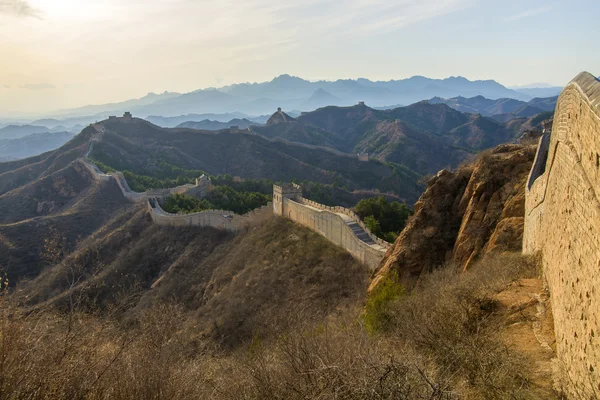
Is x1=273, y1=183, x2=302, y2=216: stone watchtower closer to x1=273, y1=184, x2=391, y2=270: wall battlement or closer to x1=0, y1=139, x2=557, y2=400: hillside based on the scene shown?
x1=273, y1=184, x2=391, y2=270: wall battlement

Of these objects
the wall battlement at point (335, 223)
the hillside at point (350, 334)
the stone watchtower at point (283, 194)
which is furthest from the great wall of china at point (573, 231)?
the stone watchtower at point (283, 194)

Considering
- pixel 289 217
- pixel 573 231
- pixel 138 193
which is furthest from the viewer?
pixel 138 193

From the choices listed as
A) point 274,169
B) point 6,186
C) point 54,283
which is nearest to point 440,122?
point 274,169

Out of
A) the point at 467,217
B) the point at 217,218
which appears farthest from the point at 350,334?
the point at 217,218

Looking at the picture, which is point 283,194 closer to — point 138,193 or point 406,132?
point 138,193

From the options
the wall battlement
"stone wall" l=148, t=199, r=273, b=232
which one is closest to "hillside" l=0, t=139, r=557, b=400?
the wall battlement

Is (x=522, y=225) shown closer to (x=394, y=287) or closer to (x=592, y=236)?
(x=394, y=287)
